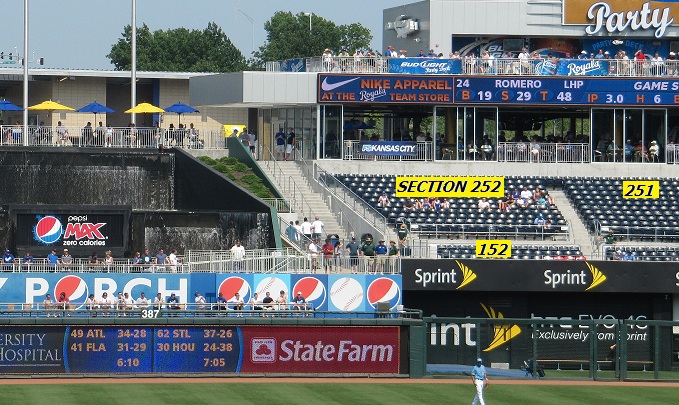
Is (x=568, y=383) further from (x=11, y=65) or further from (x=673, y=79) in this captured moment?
(x=11, y=65)

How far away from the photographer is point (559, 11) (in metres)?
55.6

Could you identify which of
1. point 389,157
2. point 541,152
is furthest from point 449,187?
point 541,152

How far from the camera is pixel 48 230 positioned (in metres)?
43.8

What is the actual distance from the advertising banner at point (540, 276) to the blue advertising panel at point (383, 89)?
11.2 metres

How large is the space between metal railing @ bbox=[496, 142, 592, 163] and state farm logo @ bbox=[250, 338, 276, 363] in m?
21.1

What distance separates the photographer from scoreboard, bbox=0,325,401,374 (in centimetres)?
3253

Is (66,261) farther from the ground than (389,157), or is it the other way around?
(389,157)


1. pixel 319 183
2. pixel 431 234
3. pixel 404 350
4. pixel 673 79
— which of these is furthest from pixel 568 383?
pixel 673 79

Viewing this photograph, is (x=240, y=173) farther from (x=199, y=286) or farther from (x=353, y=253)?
(x=199, y=286)

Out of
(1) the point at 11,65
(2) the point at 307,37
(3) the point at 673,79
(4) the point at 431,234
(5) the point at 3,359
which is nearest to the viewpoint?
(5) the point at 3,359

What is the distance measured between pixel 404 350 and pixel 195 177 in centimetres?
1644

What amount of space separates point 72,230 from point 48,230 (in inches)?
29.7

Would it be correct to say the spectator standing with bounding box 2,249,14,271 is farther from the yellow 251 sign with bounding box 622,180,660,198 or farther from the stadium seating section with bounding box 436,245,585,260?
the yellow 251 sign with bounding box 622,180,660,198

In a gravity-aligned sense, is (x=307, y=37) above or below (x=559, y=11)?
above
